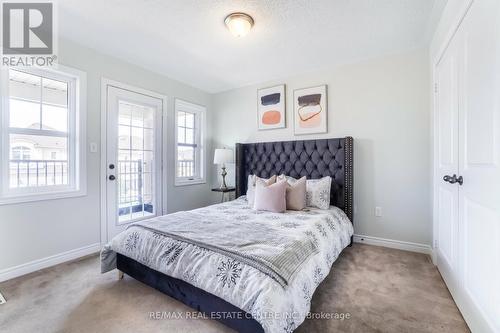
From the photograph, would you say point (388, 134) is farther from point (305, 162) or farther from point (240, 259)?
point (240, 259)

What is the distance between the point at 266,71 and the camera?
3330 millimetres

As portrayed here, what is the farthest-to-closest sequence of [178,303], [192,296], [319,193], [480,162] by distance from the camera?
[319,193], [178,303], [192,296], [480,162]

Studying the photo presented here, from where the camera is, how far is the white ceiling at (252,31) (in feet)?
6.38

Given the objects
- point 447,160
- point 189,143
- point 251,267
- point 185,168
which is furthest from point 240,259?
point 189,143

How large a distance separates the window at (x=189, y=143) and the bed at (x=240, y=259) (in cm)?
143

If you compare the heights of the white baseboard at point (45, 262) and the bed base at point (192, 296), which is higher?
the bed base at point (192, 296)

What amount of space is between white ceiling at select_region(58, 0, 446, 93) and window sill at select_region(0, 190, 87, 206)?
5.43 feet

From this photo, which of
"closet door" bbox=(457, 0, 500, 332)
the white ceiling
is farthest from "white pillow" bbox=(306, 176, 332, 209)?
the white ceiling

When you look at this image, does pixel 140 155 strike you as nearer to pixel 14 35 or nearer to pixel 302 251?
pixel 14 35

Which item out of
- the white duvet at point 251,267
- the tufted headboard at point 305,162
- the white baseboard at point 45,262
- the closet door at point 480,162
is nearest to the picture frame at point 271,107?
the tufted headboard at point 305,162

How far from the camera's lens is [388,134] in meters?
2.79

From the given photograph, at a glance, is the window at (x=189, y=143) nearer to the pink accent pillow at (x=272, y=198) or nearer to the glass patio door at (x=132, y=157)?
the glass patio door at (x=132, y=157)

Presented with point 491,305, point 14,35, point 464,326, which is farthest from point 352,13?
point 14,35

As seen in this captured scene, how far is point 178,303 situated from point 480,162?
214 cm
